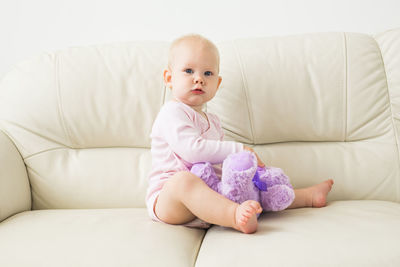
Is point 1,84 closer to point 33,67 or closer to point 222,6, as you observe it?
point 33,67

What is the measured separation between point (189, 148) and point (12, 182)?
65 cm

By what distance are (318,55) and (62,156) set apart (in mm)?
1105

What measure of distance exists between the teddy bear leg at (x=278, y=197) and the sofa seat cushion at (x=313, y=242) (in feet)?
0.13

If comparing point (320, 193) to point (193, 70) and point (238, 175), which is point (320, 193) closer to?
point (238, 175)

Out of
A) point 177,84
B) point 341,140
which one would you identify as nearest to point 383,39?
point 341,140

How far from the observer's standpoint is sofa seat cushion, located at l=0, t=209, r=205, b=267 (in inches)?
36.7

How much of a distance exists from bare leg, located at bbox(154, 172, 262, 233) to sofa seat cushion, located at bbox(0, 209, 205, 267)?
0.05 meters

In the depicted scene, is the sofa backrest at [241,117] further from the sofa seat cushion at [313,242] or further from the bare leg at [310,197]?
the sofa seat cushion at [313,242]

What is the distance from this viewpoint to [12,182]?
4.41 feet

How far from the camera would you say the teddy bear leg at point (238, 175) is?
1.08 meters

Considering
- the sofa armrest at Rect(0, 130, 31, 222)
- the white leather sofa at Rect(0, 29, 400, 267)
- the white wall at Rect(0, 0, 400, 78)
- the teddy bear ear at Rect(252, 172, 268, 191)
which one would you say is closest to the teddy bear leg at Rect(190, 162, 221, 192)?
the teddy bear ear at Rect(252, 172, 268, 191)

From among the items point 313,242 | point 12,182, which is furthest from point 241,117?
point 12,182

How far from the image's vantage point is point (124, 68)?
1.58 meters

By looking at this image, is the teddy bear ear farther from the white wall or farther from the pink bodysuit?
the white wall
